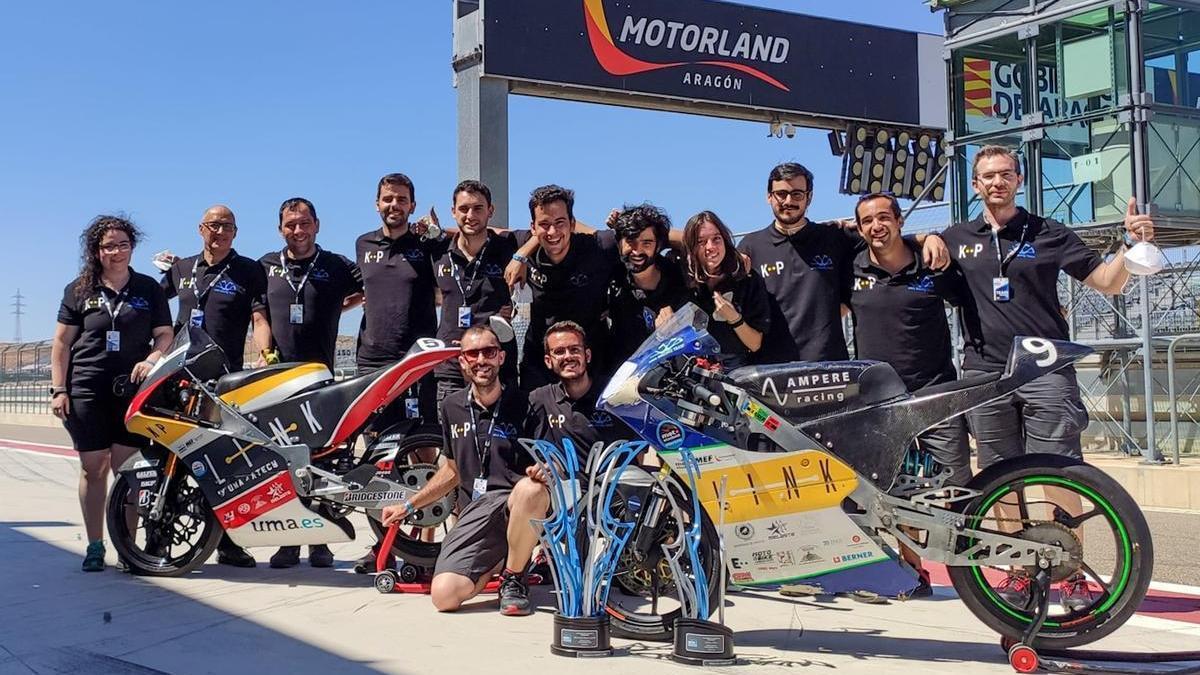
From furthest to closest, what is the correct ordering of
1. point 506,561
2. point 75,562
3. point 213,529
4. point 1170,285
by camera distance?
1. point 1170,285
2. point 75,562
3. point 213,529
4. point 506,561

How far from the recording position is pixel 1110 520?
4.09m

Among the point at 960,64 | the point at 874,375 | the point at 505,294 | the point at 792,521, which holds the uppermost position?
the point at 960,64

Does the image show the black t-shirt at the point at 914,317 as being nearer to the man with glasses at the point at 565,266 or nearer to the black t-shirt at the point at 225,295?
the man with glasses at the point at 565,266

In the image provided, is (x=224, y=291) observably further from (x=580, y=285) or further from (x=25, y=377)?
(x=25, y=377)

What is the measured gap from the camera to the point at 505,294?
6262 mm

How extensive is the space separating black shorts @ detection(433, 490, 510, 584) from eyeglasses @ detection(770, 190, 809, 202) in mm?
1932

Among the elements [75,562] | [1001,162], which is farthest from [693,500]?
[75,562]

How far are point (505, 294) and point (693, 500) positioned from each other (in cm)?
223

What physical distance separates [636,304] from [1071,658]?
2.60 m

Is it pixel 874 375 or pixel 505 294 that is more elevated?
pixel 505 294

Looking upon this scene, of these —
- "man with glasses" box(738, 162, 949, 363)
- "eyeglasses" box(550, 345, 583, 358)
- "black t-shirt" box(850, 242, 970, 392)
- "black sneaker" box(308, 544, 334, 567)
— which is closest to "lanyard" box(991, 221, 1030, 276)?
"black t-shirt" box(850, 242, 970, 392)

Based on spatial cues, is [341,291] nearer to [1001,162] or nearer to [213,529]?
[213,529]

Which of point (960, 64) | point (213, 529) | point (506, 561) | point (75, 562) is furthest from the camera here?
point (960, 64)

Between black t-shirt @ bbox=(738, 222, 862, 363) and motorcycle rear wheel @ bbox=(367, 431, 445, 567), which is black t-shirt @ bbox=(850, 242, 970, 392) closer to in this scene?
black t-shirt @ bbox=(738, 222, 862, 363)
